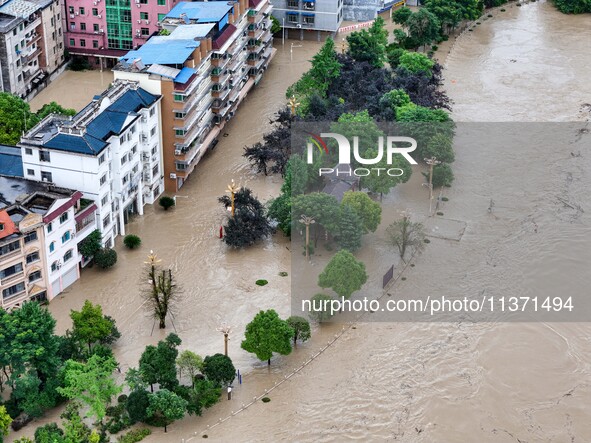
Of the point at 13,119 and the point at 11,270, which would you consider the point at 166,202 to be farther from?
the point at 11,270

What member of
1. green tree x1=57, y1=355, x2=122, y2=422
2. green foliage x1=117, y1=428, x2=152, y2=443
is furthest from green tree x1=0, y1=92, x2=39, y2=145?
green foliage x1=117, y1=428, x2=152, y2=443

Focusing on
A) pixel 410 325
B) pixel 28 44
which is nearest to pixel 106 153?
pixel 410 325

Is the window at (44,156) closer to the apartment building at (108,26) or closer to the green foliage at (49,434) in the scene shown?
the green foliage at (49,434)

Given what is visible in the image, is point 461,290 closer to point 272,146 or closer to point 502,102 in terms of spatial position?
point 272,146

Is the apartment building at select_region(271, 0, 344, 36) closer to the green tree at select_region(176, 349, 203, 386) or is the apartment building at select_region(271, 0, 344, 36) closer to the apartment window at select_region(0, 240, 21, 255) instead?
the apartment window at select_region(0, 240, 21, 255)

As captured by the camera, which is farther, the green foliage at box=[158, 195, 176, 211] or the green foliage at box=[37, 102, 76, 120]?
the green foliage at box=[37, 102, 76, 120]

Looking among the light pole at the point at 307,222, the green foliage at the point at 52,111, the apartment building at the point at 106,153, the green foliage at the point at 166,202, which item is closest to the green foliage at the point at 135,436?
the apartment building at the point at 106,153

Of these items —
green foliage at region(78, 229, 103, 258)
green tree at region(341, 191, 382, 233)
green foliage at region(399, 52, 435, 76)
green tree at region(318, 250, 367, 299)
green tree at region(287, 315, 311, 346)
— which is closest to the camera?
green tree at region(287, 315, 311, 346)
